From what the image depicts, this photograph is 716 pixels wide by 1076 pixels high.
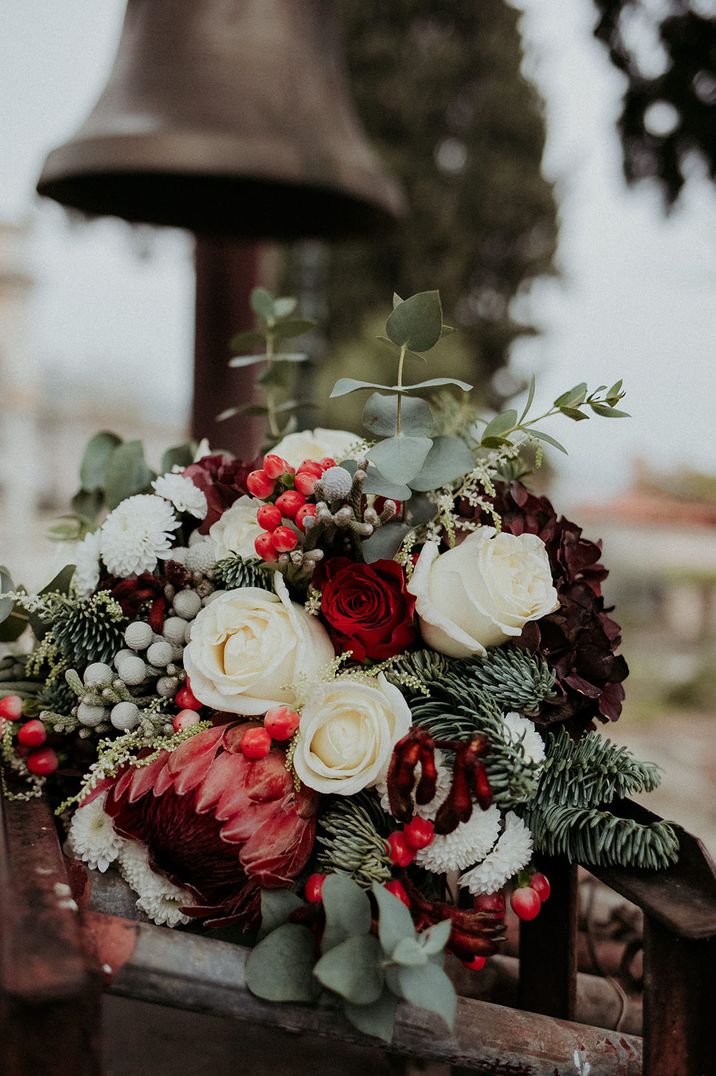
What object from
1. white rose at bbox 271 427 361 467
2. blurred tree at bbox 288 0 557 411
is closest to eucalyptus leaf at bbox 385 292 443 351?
white rose at bbox 271 427 361 467

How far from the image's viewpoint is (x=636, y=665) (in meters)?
3.92

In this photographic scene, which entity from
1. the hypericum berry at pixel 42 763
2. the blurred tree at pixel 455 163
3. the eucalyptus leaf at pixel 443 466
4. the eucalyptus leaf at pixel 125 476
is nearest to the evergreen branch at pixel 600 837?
the eucalyptus leaf at pixel 443 466

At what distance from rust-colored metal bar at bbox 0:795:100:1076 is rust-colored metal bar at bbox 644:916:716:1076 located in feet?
1.00

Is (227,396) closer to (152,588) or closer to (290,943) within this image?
(152,588)

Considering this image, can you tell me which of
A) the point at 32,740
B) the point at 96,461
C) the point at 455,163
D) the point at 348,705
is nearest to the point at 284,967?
the point at 348,705

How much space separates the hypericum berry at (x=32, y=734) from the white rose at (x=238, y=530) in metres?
0.16

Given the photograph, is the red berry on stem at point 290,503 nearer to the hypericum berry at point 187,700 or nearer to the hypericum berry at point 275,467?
the hypericum berry at point 275,467

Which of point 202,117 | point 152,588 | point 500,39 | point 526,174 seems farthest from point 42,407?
point 152,588

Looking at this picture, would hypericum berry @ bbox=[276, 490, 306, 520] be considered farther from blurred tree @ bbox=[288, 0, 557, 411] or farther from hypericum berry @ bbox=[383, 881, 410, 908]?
blurred tree @ bbox=[288, 0, 557, 411]

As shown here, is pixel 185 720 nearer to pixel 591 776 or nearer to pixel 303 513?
pixel 303 513

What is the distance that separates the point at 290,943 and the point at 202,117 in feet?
3.35

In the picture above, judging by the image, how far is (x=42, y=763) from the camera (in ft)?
1.86

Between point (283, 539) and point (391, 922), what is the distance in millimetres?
221

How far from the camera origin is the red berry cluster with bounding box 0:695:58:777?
566 millimetres
